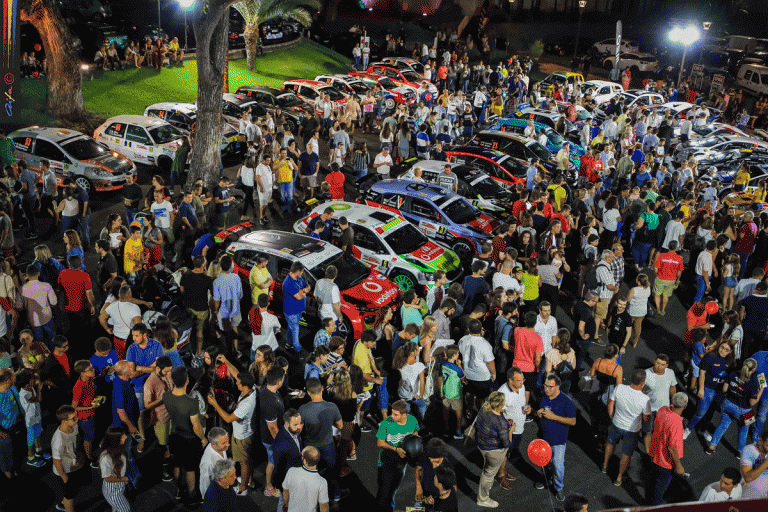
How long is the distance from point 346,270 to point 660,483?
558 centimetres

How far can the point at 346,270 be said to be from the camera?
1062 cm

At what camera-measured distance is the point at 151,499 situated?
719 cm

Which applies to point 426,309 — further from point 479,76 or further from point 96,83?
point 479,76

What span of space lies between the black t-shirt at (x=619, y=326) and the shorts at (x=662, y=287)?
222 centimetres

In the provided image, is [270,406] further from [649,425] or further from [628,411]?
[649,425]

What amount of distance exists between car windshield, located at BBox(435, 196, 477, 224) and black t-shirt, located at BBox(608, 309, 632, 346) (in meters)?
4.45

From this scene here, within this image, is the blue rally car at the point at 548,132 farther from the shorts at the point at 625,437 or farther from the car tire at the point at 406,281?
the shorts at the point at 625,437

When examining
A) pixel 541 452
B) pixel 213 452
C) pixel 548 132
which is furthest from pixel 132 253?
pixel 548 132

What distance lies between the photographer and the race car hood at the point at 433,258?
37.7 feet

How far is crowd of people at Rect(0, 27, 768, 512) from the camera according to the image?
6.65m

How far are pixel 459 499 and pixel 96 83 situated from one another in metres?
24.0

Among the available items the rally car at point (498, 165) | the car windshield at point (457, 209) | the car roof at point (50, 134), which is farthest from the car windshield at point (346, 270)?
the car roof at point (50, 134)

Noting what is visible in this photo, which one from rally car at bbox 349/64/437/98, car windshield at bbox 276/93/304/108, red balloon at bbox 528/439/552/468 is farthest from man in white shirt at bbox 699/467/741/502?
rally car at bbox 349/64/437/98

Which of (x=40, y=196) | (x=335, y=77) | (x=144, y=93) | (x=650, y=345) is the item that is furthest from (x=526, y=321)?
(x=144, y=93)
